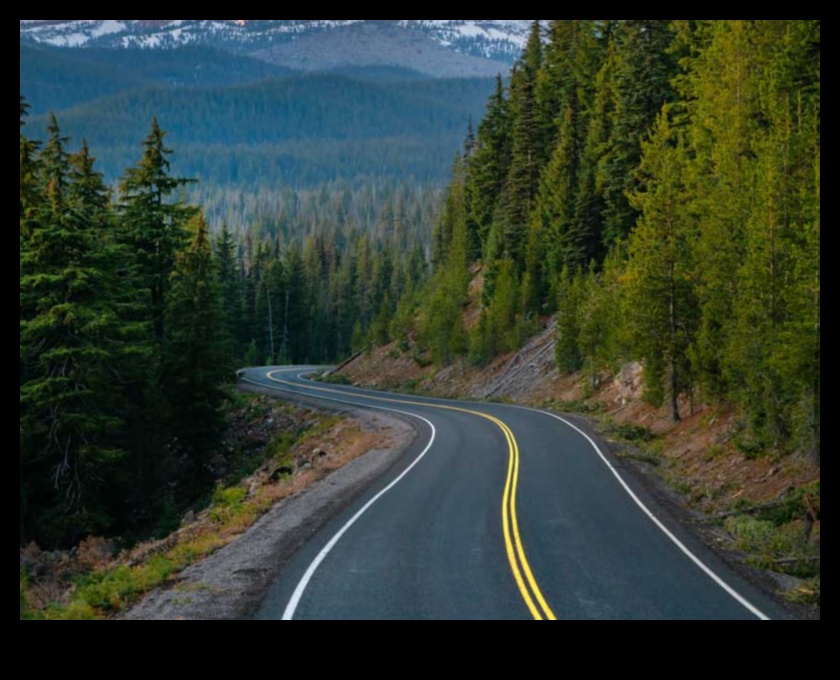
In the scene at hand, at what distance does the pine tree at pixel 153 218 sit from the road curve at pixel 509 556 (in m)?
18.2

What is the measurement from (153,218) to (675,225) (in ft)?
77.7

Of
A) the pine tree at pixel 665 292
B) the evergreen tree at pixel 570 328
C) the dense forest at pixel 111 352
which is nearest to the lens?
the dense forest at pixel 111 352

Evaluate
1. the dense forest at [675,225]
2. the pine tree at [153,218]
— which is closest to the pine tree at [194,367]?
the pine tree at [153,218]

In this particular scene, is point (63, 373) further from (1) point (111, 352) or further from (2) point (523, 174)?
(2) point (523, 174)

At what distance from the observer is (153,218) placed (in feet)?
114

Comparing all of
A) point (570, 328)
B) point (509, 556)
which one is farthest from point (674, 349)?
point (509, 556)

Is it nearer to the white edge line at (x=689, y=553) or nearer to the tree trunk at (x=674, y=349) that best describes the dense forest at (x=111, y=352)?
the white edge line at (x=689, y=553)

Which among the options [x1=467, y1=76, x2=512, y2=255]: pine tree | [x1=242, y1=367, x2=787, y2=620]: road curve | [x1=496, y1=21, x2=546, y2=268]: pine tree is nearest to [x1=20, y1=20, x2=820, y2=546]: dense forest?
[x1=496, y1=21, x2=546, y2=268]: pine tree

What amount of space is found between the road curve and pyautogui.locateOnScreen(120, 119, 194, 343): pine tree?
59.7 feet

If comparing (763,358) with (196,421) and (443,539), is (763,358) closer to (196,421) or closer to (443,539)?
(443,539)

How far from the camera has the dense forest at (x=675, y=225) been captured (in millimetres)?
19312

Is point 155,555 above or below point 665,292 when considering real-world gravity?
below

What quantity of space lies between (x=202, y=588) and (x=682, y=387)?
897 inches

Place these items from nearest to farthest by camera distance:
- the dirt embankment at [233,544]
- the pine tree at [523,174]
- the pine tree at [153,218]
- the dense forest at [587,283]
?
the dirt embankment at [233,544] → the dense forest at [587,283] → the pine tree at [153,218] → the pine tree at [523,174]
